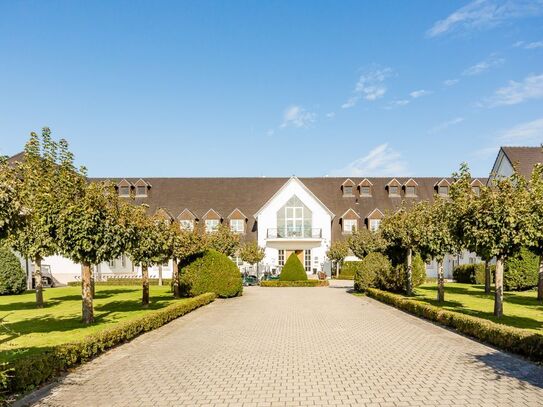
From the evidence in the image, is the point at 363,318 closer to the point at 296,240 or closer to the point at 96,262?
the point at 96,262

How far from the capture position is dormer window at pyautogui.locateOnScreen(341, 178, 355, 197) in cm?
5391

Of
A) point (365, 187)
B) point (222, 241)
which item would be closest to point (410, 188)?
point (365, 187)

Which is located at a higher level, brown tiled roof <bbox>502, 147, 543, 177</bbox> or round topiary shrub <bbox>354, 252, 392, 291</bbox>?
brown tiled roof <bbox>502, 147, 543, 177</bbox>

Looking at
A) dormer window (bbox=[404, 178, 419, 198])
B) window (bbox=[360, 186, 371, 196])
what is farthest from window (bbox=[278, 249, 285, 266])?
dormer window (bbox=[404, 178, 419, 198])

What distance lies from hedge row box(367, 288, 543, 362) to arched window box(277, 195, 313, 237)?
98.0ft

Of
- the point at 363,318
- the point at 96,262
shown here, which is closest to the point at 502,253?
the point at 363,318

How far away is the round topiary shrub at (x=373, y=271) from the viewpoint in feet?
91.9

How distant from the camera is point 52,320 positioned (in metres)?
17.1

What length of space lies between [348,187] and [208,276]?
103 ft

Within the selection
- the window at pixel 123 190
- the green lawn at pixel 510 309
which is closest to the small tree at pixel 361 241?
the green lawn at pixel 510 309

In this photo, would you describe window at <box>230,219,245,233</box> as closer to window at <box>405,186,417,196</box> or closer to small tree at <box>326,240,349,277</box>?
small tree at <box>326,240,349,277</box>

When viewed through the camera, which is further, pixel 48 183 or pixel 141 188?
pixel 141 188

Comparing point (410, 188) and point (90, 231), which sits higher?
point (410, 188)

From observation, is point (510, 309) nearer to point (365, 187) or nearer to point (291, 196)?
point (291, 196)
